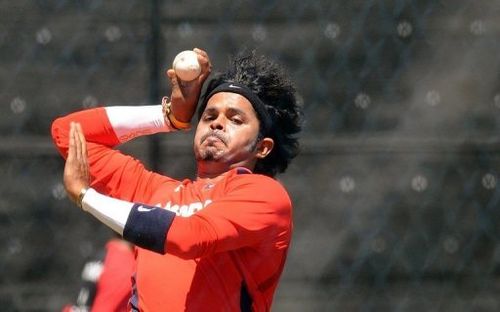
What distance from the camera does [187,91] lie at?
326 centimetres

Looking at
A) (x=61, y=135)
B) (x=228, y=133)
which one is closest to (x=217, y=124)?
(x=228, y=133)

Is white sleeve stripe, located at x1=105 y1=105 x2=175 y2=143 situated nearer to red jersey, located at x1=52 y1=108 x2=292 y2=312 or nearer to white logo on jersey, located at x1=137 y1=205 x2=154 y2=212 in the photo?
red jersey, located at x1=52 y1=108 x2=292 y2=312

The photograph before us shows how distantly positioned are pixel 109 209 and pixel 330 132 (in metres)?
1.35

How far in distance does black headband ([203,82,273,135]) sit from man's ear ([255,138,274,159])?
0.02 meters

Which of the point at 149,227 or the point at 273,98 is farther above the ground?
the point at 273,98

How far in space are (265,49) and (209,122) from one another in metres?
0.90

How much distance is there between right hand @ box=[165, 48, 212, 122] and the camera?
3236mm

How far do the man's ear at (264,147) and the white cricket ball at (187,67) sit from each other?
235 millimetres

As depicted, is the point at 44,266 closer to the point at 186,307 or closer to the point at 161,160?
the point at 161,160

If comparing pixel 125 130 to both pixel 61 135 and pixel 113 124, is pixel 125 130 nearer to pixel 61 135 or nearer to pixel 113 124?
pixel 113 124

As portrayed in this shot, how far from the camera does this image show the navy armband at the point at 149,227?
2812 mm

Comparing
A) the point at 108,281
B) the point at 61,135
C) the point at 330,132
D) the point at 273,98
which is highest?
the point at 273,98

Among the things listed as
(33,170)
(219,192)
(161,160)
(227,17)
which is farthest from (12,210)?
(219,192)

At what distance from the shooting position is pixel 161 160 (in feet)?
13.3
